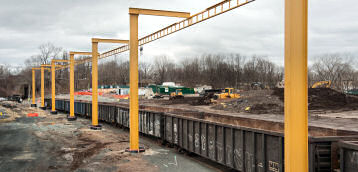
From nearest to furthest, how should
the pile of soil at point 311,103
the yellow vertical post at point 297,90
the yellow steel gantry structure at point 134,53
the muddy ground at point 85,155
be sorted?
the yellow vertical post at point 297,90
the muddy ground at point 85,155
the yellow steel gantry structure at point 134,53
the pile of soil at point 311,103

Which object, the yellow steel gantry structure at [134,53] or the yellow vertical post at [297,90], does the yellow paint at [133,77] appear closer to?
the yellow steel gantry structure at [134,53]

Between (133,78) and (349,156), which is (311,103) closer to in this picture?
(133,78)

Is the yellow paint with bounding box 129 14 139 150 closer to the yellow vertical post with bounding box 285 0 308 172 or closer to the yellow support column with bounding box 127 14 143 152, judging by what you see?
the yellow support column with bounding box 127 14 143 152

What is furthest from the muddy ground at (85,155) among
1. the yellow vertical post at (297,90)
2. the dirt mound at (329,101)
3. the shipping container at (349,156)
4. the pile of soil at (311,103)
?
the dirt mound at (329,101)

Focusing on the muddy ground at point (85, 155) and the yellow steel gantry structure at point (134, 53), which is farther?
the yellow steel gantry structure at point (134, 53)

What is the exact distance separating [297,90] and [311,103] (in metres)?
27.3

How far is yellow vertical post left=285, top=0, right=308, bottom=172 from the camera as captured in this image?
16.1 feet

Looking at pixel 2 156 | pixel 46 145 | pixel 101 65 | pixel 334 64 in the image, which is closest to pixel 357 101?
pixel 46 145

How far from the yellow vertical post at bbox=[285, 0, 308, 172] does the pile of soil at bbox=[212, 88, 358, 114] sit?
2361 cm

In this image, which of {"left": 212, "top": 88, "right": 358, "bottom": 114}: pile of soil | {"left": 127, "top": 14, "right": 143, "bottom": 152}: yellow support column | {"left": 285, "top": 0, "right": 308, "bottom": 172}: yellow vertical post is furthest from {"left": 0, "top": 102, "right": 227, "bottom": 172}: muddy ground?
{"left": 212, "top": 88, "right": 358, "bottom": 114}: pile of soil


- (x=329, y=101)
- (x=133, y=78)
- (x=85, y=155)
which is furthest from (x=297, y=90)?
(x=329, y=101)

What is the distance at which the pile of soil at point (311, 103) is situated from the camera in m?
27.9

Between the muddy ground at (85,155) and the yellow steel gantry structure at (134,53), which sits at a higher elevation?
the yellow steel gantry structure at (134,53)

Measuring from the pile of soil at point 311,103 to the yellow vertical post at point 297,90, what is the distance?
23.6 meters
